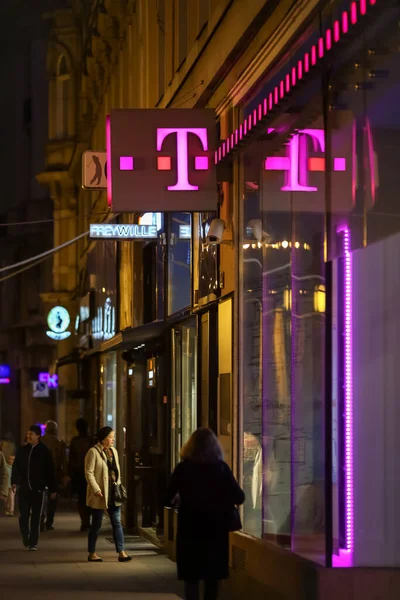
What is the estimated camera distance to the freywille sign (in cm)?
1518

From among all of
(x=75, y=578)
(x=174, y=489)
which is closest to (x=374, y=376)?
(x=174, y=489)

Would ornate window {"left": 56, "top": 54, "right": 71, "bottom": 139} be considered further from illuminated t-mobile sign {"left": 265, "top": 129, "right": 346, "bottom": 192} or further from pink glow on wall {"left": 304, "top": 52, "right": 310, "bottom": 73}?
pink glow on wall {"left": 304, "top": 52, "right": 310, "bottom": 73}

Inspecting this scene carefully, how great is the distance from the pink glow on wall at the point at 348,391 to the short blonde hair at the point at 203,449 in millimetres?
1142

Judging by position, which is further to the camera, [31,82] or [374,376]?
[31,82]

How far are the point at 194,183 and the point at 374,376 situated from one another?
17.1 feet

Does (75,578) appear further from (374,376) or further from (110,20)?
(110,20)

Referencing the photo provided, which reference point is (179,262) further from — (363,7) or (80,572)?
(363,7)

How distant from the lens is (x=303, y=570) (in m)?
11.3

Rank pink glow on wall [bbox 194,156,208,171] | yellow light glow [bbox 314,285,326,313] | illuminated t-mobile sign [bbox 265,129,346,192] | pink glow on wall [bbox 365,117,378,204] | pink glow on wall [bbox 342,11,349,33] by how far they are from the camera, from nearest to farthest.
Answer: pink glow on wall [bbox 342,11,349,33], pink glow on wall [bbox 365,117,378,204], yellow light glow [bbox 314,285,326,313], illuminated t-mobile sign [bbox 265,129,346,192], pink glow on wall [bbox 194,156,208,171]

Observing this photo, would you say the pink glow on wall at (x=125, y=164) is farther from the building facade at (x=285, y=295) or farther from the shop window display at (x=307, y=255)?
the shop window display at (x=307, y=255)

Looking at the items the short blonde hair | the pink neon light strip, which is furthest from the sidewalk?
the pink neon light strip

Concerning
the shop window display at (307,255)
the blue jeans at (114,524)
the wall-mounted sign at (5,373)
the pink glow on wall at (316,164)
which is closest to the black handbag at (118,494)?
the blue jeans at (114,524)

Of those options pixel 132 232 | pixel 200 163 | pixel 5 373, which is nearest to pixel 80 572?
pixel 200 163

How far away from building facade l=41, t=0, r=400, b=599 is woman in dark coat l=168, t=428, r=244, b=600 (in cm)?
77
